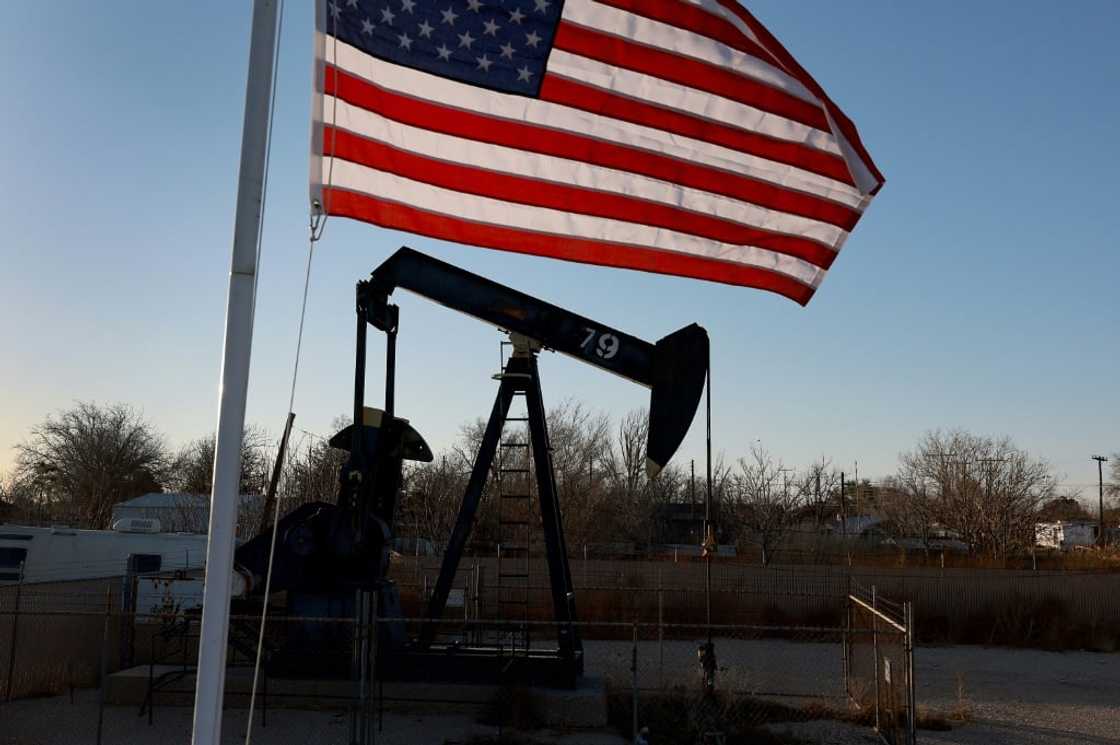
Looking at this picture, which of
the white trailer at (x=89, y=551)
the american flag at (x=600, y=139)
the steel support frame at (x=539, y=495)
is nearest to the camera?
the american flag at (x=600, y=139)

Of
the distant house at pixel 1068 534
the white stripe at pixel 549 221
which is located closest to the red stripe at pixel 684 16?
the white stripe at pixel 549 221

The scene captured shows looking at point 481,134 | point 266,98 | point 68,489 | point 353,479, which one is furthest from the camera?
point 68,489

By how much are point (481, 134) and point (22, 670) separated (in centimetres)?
1215

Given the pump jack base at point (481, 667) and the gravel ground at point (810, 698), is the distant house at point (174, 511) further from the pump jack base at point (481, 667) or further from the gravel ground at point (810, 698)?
the pump jack base at point (481, 667)

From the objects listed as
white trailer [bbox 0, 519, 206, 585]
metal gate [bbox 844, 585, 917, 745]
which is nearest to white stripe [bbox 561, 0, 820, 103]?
metal gate [bbox 844, 585, 917, 745]

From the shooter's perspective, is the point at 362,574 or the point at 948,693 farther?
the point at 948,693

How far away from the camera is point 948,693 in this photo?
1664 centimetres

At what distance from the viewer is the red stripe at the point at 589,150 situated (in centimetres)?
600

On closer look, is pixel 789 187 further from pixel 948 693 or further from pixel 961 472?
pixel 961 472

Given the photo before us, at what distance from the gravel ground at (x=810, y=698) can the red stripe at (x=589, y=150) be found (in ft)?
24.3

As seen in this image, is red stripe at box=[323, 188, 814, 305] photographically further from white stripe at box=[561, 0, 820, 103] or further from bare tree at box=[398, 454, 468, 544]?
bare tree at box=[398, 454, 468, 544]

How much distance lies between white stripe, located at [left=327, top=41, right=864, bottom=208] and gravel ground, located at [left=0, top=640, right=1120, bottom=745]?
297 inches

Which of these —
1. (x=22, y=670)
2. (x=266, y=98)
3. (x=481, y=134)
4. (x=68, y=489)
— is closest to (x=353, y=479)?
(x=22, y=670)

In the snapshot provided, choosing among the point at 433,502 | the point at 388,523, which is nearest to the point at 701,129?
the point at 388,523
